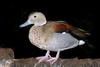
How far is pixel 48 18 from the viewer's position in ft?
18.7

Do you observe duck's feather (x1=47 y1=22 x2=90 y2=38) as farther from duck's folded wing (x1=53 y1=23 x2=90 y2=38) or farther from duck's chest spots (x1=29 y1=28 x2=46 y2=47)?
duck's chest spots (x1=29 y1=28 x2=46 y2=47)

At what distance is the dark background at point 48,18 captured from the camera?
18.5 ft

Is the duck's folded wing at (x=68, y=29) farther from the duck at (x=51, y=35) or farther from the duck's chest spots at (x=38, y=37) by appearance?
the duck's chest spots at (x=38, y=37)

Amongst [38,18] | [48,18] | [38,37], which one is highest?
[38,18]

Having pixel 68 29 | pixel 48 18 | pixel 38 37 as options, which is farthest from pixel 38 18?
pixel 48 18

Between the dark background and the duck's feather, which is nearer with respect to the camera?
the duck's feather

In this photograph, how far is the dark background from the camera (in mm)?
5633

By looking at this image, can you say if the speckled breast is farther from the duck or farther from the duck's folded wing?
the duck's folded wing

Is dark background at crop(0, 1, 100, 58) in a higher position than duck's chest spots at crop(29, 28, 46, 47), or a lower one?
lower

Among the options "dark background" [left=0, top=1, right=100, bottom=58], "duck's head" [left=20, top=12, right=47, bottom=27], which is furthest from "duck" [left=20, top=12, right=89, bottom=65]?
"dark background" [left=0, top=1, right=100, bottom=58]

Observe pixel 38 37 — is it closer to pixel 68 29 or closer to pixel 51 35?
pixel 51 35

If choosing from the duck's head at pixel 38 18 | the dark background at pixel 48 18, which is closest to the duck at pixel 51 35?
the duck's head at pixel 38 18

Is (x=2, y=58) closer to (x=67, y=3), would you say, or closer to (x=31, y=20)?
(x=31, y=20)

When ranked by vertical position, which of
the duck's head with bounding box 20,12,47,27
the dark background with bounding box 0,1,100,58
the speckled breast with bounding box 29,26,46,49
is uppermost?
the duck's head with bounding box 20,12,47,27
